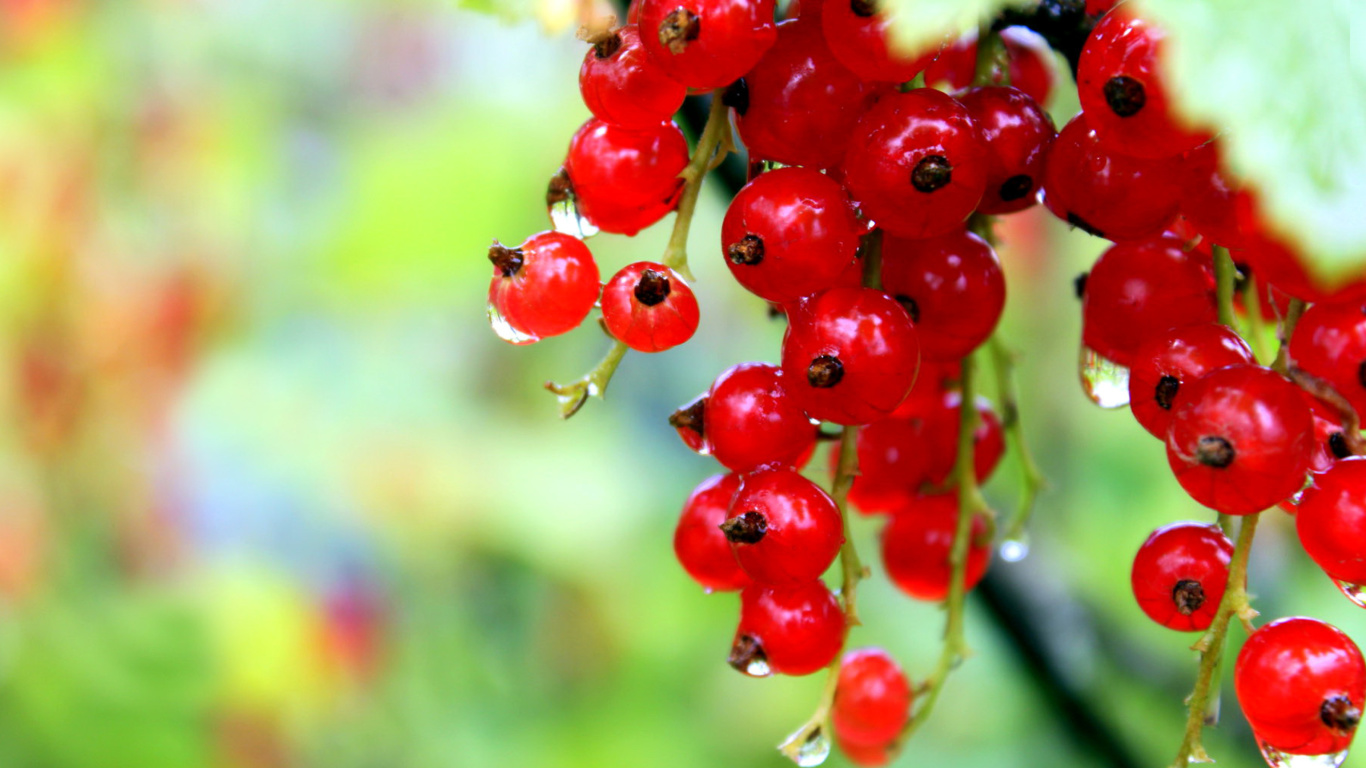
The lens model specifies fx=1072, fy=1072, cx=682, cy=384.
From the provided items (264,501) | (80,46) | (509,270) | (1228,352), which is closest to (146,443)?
(264,501)

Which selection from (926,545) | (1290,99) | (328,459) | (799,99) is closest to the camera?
(1290,99)

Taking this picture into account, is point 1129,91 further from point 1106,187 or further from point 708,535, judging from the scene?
point 708,535

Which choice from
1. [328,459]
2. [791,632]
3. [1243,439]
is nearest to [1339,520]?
[1243,439]

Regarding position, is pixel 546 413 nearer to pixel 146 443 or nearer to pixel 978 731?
pixel 146 443

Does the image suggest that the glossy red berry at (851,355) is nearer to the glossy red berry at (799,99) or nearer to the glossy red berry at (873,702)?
the glossy red berry at (799,99)

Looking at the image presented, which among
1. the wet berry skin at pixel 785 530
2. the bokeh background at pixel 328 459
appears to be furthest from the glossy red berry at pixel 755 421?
the bokeh background at pixel 328 459

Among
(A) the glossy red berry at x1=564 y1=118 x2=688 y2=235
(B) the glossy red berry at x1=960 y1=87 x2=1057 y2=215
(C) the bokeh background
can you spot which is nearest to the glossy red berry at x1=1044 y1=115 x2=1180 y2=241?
(B) the glossy red berry at x1=960 y1=87 x2=1057 y2=215
